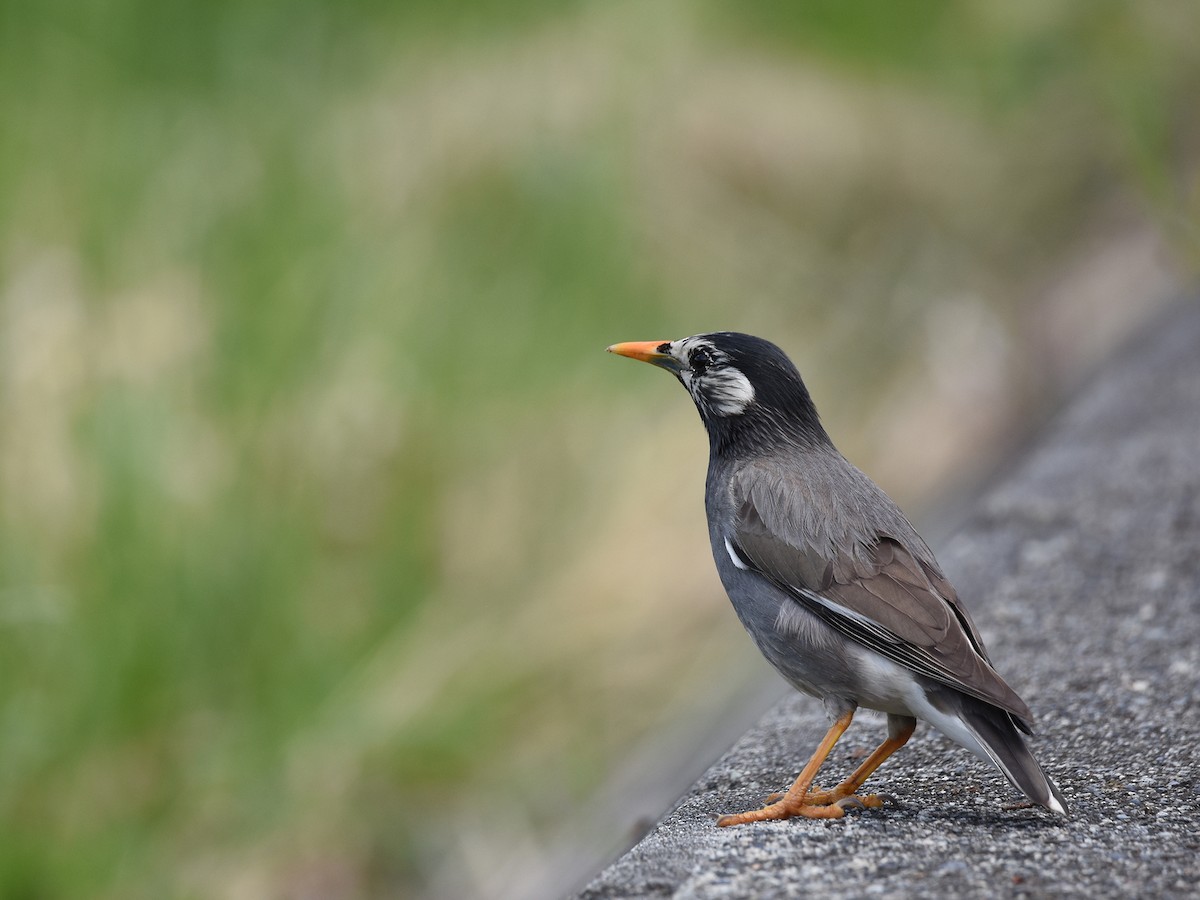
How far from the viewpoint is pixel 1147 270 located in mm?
5941

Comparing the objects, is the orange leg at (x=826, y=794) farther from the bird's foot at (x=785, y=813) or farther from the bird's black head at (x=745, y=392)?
the bird's black head at (x=745, y=392)

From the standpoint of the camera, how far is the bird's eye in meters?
3.01

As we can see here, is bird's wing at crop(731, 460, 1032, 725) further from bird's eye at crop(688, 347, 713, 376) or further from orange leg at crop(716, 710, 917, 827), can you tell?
bird's eye at crop(688, 347, 713, 376)

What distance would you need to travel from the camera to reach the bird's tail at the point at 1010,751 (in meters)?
2.14

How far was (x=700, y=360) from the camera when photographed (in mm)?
3027

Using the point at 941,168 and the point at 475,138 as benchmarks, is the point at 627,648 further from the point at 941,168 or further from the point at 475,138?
the point at 941,168

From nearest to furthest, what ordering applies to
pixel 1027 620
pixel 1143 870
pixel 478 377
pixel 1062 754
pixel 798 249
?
1. pixel 1143 870
2. pixel 1062 754
3. pixel 1027 620
4. pixel 478 377
5. pixel 798 249

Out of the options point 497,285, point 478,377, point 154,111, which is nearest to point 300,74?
point 154,111

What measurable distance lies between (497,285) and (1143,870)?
347 cm

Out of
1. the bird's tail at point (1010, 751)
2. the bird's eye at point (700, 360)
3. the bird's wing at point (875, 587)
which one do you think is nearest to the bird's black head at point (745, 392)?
the bird's eye at point (700, 360)

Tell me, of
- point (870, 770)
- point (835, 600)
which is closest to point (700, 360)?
point (835, 600)

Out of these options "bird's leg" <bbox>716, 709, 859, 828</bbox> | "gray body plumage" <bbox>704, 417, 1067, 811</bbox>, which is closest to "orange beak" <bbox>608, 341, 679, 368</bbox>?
"gray body plumage" <bbox>704, 417, 1067, 811</bbox>

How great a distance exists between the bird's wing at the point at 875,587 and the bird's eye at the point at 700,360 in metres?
0.39

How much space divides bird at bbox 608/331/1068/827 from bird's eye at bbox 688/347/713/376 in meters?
0.09
